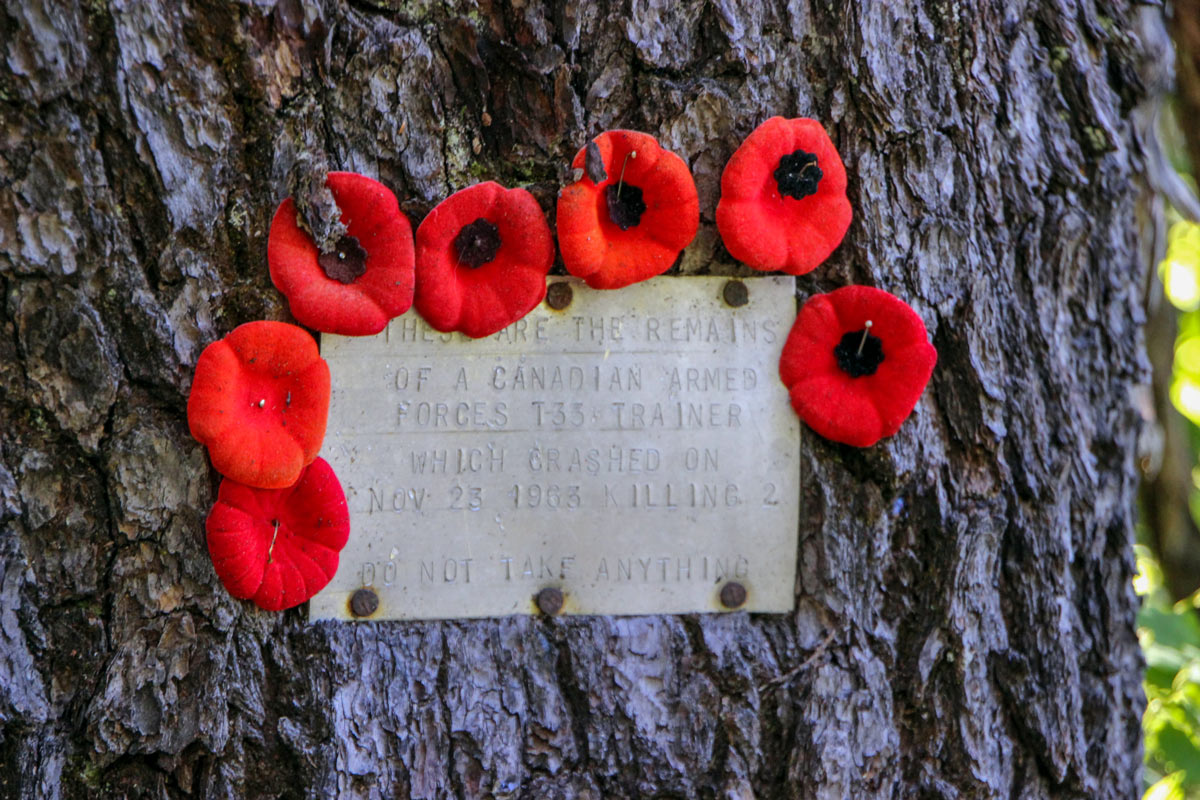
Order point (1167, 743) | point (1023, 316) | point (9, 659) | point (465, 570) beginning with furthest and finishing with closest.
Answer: point (1167, 743) → point (1023, 316) → point (465, 570) → point (9, 659)

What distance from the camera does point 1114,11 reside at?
1.87m

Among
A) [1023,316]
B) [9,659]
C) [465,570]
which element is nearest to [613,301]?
[465,570]

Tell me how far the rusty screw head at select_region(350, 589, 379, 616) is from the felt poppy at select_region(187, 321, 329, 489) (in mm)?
247

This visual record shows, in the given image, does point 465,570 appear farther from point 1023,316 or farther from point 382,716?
point 1023,316

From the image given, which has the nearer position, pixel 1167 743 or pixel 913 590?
pixel 913 590

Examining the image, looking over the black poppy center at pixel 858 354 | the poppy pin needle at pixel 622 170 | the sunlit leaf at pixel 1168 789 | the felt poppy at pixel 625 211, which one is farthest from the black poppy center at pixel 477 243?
the sunlit leaf at pixel 1168 789

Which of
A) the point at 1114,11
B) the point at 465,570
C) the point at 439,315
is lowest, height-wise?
the point at 465,570

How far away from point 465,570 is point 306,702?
1.18ft

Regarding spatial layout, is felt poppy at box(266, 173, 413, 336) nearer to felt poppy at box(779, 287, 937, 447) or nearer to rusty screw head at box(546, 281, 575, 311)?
rusty screw head at box(546, 281, 575, 311)

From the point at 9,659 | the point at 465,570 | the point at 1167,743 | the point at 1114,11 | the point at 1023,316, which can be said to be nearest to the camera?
the point at 9,659

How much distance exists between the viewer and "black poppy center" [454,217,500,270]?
1.54 m

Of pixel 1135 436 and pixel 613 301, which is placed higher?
pixel 613 301

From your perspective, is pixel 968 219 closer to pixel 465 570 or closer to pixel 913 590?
pixel 913 590

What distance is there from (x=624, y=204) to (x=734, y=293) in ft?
0.90
